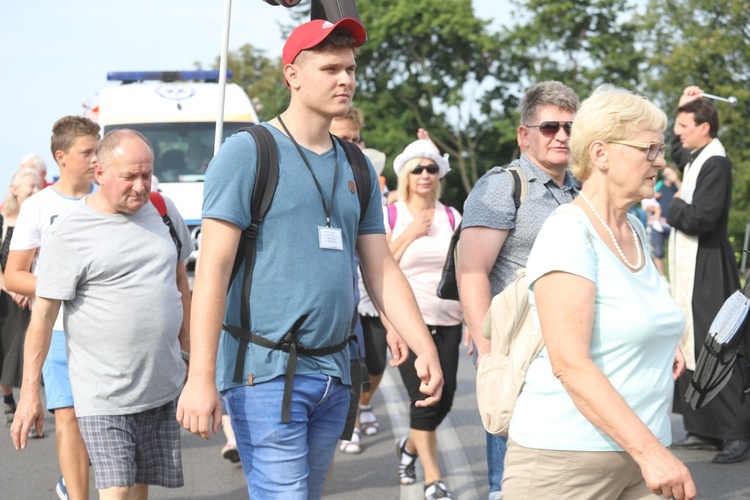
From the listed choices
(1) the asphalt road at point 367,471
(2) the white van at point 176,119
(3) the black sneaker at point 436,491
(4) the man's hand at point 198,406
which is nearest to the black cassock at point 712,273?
(1) the asphalt road at point 367,471

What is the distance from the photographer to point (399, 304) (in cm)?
383

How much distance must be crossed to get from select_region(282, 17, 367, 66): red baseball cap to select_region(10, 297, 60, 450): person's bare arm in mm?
1647

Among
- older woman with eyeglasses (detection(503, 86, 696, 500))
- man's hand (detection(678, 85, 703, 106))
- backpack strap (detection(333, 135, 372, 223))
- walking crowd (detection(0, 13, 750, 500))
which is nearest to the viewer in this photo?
older woman with eyeglasses (detection(503, 86, 696, 500))

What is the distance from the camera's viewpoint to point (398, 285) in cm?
387

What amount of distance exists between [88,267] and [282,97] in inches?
1710

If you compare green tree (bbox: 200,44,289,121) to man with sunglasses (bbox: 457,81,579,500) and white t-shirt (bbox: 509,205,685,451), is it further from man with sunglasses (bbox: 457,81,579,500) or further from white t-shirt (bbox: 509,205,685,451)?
white t-shirt (bbox: 509,205,685,451)

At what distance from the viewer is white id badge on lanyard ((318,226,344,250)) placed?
3471 mm

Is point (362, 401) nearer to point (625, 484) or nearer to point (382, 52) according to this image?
point (625, 484)

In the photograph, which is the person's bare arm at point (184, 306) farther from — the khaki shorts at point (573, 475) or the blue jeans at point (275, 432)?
the khaki shorts at point (573, 475)

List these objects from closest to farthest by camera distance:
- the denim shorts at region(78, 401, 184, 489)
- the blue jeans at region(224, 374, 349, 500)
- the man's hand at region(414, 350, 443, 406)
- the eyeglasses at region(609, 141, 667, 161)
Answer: the eyeglasses at region(609, 141, 667, 161)
the blue jeans at region(224, 374, 349, 500)
the man's hand at region(414, 350, 443, 406)
the denim shorts at region(78, 401, 184, 489)

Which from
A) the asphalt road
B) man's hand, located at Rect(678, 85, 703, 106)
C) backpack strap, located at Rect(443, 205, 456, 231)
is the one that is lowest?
the asphalt road

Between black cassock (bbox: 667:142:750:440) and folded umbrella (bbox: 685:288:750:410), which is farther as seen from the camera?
A: black cassock (bbox: 667:142:750:440)

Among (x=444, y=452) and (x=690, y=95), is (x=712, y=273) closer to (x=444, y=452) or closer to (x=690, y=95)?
(x=690, y=95)

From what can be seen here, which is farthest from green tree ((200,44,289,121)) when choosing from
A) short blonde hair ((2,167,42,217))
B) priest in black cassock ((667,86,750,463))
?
priest in black cassock ((667,86,750,463))
